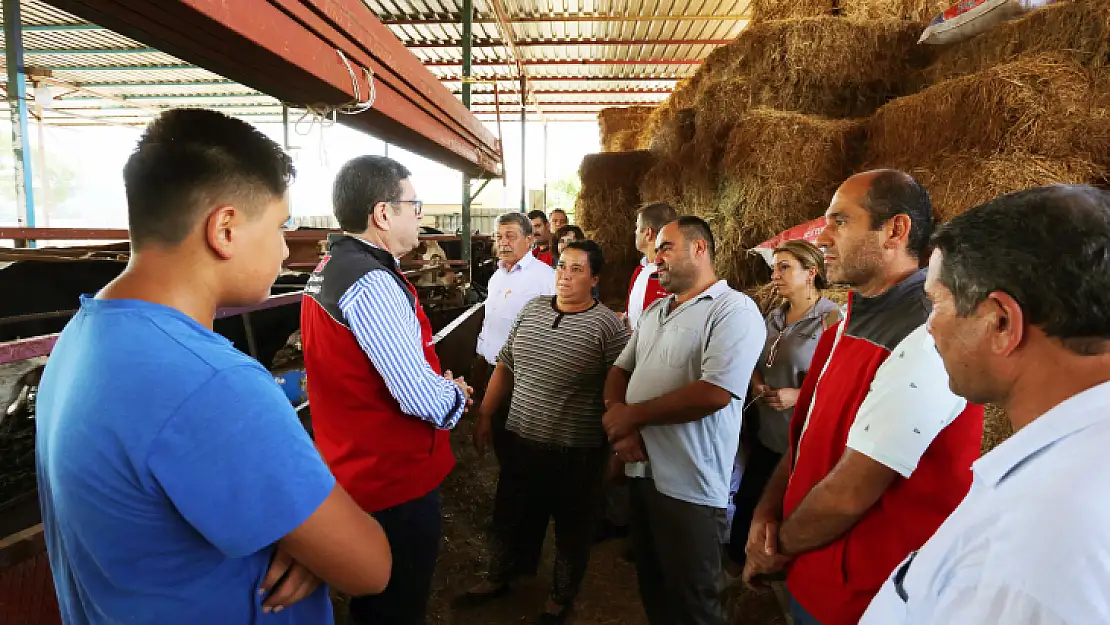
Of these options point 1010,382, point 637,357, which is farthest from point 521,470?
point 1010,382

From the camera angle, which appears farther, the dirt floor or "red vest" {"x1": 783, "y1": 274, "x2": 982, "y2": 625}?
the dirt floor

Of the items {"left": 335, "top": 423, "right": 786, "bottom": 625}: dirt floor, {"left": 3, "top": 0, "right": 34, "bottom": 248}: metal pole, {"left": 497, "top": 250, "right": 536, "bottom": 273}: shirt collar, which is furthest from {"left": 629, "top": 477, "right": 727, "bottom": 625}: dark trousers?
{"left": 3, "top": 0, "right": 34, "bottom": 248}: metal pole

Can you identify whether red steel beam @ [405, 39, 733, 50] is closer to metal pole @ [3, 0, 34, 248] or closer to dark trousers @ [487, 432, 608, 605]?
metal pole @ [3, 0, 34, 248]

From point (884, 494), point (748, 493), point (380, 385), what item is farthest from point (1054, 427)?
point (748, 493)

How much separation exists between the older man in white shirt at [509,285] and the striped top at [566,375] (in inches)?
53.1

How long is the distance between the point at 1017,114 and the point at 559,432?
11.2 ft

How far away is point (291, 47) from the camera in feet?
Result: 4.93

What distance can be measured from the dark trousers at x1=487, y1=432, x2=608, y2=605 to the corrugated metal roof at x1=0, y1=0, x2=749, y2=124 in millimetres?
5710

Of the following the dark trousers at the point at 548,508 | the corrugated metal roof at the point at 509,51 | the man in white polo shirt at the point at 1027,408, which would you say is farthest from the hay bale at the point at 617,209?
Result: the man in white polo shirt at the point at 1027,408

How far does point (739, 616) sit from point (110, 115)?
2048cm

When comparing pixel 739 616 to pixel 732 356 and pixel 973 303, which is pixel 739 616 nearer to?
pixel 732 356

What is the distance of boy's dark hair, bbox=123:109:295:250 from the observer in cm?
83

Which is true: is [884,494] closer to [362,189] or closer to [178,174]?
[178,174]

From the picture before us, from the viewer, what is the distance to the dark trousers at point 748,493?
2998 mm
